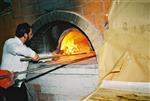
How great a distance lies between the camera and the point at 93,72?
5.95m

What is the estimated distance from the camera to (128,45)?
306 centimetres

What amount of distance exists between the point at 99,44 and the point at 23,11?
94.4 inches

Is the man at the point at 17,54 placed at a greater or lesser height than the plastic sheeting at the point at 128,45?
lesser

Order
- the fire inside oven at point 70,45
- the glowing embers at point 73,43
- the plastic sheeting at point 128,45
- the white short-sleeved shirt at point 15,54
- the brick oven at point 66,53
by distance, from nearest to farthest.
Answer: the plastic sheeting at point 128,45
the brick oven at point 66,53
the white short-sleeved shirt at point 15,54
the fire inside oven at point 70,45
the glowing embers at point 73,43

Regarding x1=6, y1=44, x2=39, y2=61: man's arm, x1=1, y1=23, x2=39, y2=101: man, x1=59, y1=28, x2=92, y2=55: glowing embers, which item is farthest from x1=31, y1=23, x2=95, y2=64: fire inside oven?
x1=1, y1=23, x2=39, y2=101: man

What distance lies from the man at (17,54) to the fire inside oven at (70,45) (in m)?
0.83

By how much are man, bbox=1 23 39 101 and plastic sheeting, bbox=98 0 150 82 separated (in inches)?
124

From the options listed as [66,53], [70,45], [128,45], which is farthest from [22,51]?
[128,45]

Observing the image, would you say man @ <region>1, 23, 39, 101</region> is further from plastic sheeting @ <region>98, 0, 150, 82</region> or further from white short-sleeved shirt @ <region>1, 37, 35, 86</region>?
plastic sheeting @ <region>98, 0, 150, 82</region>

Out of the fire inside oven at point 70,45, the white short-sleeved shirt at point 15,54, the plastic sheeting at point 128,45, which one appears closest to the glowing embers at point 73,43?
the fire inside oven at point 70,45

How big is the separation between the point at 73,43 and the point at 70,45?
0.09 meters

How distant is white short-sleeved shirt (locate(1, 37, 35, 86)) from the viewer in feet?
20.4

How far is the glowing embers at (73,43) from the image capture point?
22.3 feet

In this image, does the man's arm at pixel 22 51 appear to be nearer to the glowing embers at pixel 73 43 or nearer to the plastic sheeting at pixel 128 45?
the glowing embers at pixel 73 43
